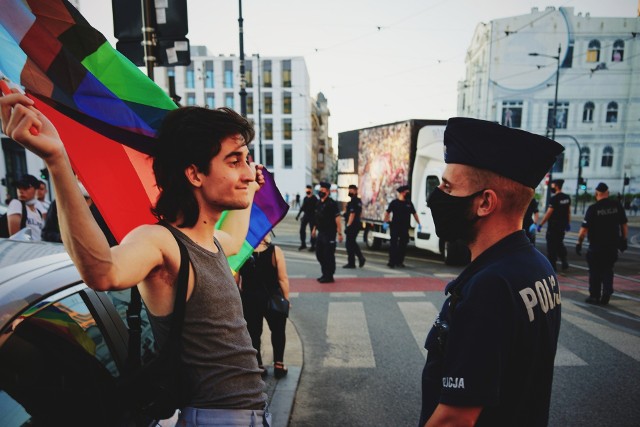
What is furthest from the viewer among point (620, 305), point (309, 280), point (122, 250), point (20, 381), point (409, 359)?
point (309, 280)

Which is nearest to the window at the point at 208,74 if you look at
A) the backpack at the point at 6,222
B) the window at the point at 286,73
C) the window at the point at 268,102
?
the window at the point at 268,102

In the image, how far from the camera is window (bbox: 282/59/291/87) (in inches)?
1956

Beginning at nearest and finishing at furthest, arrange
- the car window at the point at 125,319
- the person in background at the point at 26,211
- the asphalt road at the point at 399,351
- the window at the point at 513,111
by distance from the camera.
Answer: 1. the car window at the point at 125,319
2. the asphalt road at the point at 399,351
3. the person in background at the point at 26,211
4. the window at the point at 513,111

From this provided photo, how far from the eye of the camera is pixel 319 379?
12.9 ft

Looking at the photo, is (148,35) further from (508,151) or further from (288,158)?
(288,158)

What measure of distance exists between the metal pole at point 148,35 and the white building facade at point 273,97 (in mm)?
46036

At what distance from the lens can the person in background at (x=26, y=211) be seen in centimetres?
526

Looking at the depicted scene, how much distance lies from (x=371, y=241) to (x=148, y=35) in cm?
1049

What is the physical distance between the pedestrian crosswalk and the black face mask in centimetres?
309

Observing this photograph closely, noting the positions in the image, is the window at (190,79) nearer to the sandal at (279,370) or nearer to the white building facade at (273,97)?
the white building facade at (273,97)

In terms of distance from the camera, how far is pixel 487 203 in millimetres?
1414

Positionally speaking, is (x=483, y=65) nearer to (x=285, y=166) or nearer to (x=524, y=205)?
(x=285, y=166)

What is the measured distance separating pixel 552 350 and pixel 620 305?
6.66m

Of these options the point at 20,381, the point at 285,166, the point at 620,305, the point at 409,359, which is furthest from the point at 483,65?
the point at 20,381
